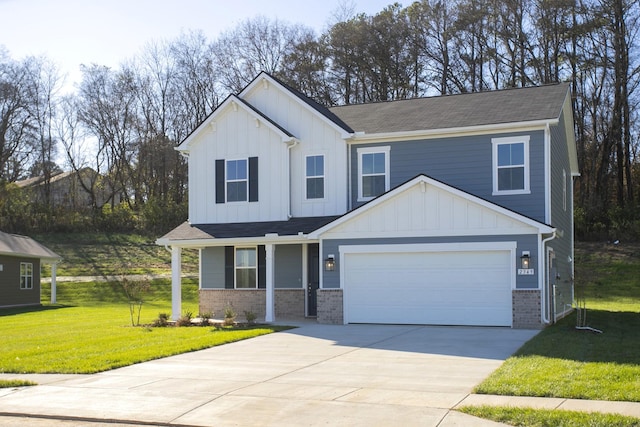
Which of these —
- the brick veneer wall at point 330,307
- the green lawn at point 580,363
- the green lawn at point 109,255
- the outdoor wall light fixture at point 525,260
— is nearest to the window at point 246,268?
the brick veneer wall at point 330,307

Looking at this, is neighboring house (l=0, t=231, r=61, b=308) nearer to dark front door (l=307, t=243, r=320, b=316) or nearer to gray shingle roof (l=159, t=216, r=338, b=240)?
gray shingle roof (l=159, t=216, r=338, b=240)

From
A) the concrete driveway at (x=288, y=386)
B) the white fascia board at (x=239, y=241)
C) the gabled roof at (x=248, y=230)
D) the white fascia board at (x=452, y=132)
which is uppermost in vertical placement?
the white fascia board at (x=452, y=132)

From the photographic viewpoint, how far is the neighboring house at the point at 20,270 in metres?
32.2

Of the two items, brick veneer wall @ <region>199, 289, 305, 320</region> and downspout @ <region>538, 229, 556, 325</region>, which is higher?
downspout @ <region>538, 229, 556, 325</region>

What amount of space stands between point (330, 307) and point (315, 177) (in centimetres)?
452

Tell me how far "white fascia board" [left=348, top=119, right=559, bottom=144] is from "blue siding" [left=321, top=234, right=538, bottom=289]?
3.52 meters

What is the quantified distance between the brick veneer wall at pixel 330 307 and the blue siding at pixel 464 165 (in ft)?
10.5

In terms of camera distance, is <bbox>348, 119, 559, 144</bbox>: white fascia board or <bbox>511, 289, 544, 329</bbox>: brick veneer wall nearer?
<bbox>511, 289, 544, 329</bbox>: brick veneer wall

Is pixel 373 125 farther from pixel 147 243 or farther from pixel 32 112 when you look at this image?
pixel 32 112

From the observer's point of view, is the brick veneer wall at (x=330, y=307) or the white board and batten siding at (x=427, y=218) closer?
the white board and batten siding at (x=427, y=218)

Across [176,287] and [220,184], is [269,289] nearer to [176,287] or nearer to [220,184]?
[176,287]

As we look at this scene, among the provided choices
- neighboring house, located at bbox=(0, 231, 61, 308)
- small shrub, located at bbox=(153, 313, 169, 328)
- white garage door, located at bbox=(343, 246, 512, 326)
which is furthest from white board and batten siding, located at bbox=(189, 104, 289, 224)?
neighboring house, located at bbox=(0, 231, 61, 308)

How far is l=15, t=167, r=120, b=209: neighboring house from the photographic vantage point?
Result: 172 ft

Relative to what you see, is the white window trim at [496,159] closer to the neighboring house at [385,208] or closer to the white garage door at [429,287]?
the neighboring house at [385,208]
